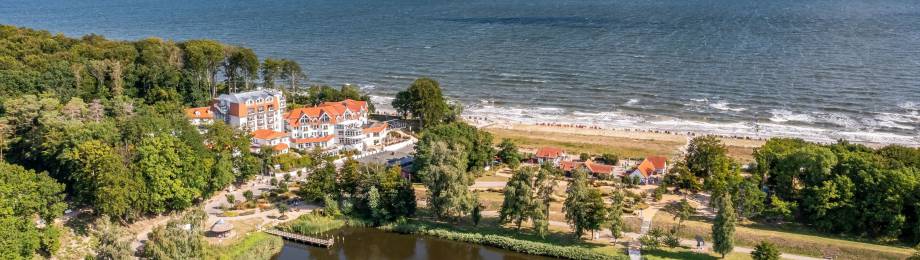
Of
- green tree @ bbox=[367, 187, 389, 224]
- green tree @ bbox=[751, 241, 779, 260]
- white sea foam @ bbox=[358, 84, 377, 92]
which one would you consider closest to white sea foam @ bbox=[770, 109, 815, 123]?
green tree @ bbox=[751, 241, 779, 260]

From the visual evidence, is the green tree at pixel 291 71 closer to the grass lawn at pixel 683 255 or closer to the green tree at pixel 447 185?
the green tree at pixel 447 185

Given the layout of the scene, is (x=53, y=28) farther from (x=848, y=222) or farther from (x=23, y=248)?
(x=848, y=222)

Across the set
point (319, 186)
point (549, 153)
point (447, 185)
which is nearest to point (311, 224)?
point (319, 186)

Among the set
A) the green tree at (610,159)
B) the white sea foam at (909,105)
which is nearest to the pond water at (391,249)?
the green tree at (610,159)

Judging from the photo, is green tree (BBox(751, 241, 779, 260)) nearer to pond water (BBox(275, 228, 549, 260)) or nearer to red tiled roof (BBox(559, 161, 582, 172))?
pond water (BBox(275, 228, 549, 260))

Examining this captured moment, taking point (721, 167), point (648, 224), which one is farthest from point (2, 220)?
point (721, 167)

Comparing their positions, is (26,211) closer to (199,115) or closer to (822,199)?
(199,115)
